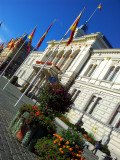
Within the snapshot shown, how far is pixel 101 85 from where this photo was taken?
56.5 ft

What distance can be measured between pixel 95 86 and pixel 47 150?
550 inches

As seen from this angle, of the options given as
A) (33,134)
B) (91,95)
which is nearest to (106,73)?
(91,95)

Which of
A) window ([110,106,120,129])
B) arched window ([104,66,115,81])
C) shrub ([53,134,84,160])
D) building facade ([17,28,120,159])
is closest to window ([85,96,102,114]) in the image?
building facade ([17,28,120,159])

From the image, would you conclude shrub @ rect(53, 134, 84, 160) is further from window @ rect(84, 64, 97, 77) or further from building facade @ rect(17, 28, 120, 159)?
window @ rect(84, 64, 97, 77)

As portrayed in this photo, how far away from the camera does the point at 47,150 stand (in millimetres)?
4770

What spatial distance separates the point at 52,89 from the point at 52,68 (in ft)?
49.3

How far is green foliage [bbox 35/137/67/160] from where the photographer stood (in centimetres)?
447

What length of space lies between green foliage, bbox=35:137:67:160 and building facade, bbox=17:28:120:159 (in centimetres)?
554

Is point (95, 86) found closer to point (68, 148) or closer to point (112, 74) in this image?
point (112, 74)

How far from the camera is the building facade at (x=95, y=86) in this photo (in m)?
13.9

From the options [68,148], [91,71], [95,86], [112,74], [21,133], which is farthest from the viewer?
[91,71]

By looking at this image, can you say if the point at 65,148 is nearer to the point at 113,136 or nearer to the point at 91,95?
the point at 113,136

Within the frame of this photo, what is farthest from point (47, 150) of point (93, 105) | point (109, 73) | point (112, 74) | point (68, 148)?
point (109, 73)

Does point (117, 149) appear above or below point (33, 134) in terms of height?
above
